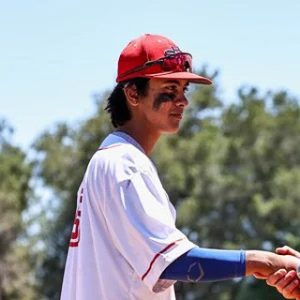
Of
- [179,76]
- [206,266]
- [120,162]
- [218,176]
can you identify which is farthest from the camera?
[218,176]

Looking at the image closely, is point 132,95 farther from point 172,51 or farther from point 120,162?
point 120,162

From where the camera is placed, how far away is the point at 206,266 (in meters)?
3.10

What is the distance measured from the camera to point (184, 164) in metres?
32.6

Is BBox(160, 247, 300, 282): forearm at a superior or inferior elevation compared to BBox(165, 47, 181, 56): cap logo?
inferior

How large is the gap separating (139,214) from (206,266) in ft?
0.84

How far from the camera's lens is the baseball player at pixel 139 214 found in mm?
3113

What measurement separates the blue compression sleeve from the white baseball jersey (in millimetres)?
25

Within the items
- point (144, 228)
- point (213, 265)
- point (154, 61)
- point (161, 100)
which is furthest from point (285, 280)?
point (154, 61)

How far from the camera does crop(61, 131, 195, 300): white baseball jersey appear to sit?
3.13 metres

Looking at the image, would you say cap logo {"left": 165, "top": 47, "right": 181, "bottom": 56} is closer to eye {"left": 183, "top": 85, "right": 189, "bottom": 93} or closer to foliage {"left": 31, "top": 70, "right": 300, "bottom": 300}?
eye {"left": 183, "top": 85, "right": 189, "bottom": 93}

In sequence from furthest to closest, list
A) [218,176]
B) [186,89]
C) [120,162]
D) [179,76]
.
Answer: [218,176] < [186,89] < [179,76] < [120,162]

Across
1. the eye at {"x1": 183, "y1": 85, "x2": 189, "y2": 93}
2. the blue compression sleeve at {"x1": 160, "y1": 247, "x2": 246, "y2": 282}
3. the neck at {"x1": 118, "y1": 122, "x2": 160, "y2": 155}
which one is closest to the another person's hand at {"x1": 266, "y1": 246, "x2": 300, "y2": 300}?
the blue compression sleeve at {"x1": 160, "y1": 247, "x2": 246, "y2": 282}

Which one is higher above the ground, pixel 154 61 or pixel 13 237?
pixel 154 61

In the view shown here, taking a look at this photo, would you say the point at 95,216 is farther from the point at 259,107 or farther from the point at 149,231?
the point at 259,107
